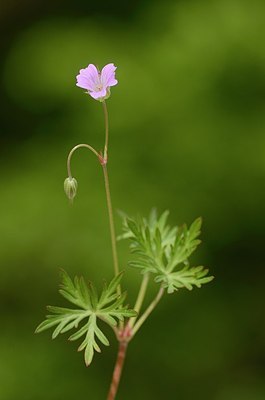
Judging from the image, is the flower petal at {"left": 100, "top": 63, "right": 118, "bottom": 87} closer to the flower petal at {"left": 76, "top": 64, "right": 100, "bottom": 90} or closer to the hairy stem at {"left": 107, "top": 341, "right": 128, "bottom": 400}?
the flower petal at {"left": 76, "top": 64, "right": 100, "bottom": 90}

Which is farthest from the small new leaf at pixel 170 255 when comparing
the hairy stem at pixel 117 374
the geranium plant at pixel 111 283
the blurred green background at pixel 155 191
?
the blurred green background at pixel 155 191

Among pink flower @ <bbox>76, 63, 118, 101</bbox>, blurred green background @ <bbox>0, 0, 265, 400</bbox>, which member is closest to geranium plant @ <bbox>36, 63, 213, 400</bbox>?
pink flower @ <bbox>76, 63, 118, 101</bbox>

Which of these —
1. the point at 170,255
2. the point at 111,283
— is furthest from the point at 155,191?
the point at 111,283

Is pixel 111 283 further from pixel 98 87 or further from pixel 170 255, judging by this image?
pixel 98 87

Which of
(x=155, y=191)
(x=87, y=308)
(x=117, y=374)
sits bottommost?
(x=117, y=374)

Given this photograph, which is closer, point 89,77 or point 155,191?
point 89,77

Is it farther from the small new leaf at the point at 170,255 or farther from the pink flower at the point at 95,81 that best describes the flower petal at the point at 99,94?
the small new leaf at the point at 170,255
